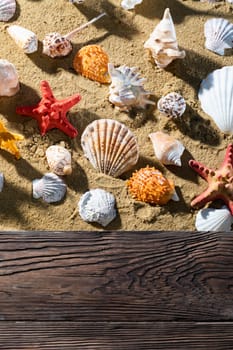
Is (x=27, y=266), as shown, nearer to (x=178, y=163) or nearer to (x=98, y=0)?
(x=178, y=163)

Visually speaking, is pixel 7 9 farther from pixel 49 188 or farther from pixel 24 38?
pixel 49 188

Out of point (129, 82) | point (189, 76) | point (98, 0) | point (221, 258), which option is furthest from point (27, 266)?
point (98, 0)

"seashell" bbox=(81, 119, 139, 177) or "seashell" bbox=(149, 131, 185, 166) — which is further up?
"seashell" bbox=(149, 131, 185, 166)

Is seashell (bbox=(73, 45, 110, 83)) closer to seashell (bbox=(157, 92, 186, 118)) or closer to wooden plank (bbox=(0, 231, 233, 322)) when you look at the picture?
seashell (bbox=(157, 92, 186, 118))

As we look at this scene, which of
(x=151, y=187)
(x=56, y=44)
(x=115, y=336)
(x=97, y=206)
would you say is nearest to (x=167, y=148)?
(x=151, y=187)

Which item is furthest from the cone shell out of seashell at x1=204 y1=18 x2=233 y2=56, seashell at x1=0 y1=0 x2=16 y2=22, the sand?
seashell at x1=0 y1=0 x2=16 y2=22

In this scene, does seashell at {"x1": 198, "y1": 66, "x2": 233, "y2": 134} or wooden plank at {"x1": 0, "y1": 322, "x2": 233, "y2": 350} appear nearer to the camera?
wooden plank at {"x1": 0, "y1": 322, "x2": 233, "y2": 350}
